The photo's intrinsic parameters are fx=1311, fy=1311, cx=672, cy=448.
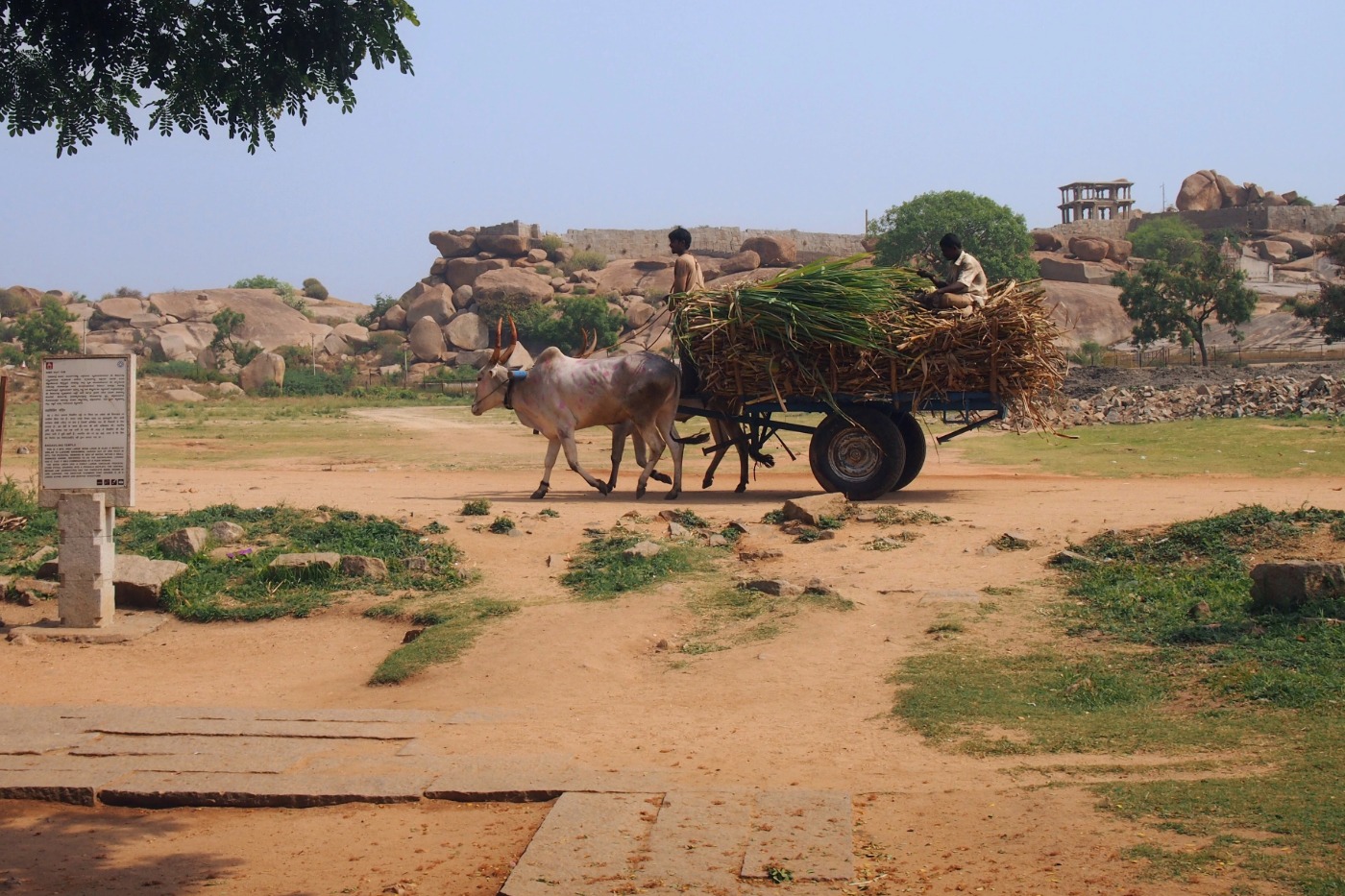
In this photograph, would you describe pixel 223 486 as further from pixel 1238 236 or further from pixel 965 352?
pixel 1238 236

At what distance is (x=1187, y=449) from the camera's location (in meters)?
18.6

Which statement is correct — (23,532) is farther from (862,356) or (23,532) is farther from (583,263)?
(583,263)

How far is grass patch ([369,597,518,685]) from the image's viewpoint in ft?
26.9

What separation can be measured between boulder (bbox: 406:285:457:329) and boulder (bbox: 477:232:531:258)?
152 inches

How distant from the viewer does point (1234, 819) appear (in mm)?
4859

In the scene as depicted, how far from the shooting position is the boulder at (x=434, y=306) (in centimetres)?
6256

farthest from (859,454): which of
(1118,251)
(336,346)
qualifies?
(1118,251)

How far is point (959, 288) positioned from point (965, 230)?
43.8 meters

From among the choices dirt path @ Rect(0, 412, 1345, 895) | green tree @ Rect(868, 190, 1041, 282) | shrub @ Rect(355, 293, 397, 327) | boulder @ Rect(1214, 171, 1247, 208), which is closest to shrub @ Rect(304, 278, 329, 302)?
shrub @ Rect(355, 293, 397, 327)

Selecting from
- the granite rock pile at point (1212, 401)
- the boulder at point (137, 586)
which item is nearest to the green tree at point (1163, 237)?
the granite rock pile at point (1212, 401)

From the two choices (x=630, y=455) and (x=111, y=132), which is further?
(x=630, y=455)

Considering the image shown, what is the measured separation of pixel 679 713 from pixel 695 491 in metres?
7.84

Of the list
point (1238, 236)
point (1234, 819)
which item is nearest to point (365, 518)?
point (1234, 819)

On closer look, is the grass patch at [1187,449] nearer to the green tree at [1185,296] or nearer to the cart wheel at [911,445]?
the cart wheel at [911,445]
